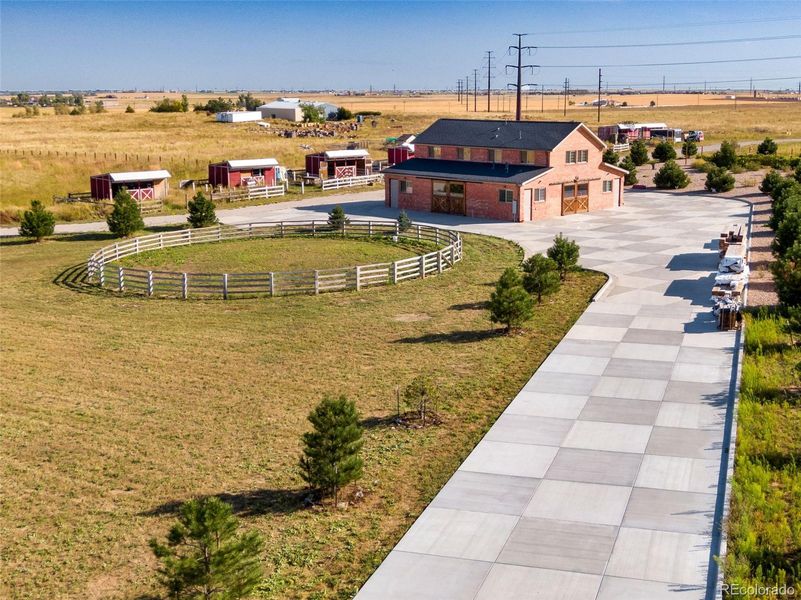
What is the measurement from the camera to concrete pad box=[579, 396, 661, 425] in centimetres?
1984

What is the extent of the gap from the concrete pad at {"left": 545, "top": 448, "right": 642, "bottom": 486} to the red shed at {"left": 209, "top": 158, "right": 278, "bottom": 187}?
5186 centimetres

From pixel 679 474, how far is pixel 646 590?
4.53m

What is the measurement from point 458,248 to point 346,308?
35.1ft

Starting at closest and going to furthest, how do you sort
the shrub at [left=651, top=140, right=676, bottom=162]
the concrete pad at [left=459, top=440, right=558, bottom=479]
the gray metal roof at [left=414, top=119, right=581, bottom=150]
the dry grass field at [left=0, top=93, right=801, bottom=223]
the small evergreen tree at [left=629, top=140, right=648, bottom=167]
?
1. the concrete pad at [left=459, top=440, right=558, bottom=479]
2. the gray metal roof at [left=414, top=119, right=581, bottom=150]
3. the dry grass field at [left=0, top=93, right=801, bottom=223]
4. the shrub at [left=651, top=140, right=676, bottom=162]
5. the small evergreen tree at [left=629, top=140, right=648, bottom=167]

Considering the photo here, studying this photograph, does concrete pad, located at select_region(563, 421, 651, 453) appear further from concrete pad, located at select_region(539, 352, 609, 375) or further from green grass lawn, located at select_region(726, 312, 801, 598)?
concrete pad, located at select_region(539, 352, 609, 375)

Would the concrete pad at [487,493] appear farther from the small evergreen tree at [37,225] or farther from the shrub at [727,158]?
the shrub at [727,158]

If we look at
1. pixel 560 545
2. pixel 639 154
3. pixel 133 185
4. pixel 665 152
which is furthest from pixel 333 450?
pixel 639 154

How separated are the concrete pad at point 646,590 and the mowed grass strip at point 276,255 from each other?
26885mm

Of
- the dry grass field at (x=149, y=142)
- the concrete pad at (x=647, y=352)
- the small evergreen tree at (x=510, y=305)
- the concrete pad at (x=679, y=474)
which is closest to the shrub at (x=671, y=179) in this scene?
the dry grass field at (x=149, y=142)

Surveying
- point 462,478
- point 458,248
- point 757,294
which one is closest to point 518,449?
point 462,478

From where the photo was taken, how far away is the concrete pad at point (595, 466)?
54.9 feet

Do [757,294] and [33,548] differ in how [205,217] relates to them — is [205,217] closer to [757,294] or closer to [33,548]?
[757,294]

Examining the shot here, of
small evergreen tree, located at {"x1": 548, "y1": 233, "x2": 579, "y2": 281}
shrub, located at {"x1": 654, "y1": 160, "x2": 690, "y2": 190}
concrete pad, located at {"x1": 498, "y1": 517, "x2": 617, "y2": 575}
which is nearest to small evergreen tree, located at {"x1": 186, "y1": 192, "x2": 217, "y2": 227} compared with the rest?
small evergreen tree, located at {"x1": 548, "y1": 233, "x2": 579, "y2": 281}

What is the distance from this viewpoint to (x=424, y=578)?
13.2m
